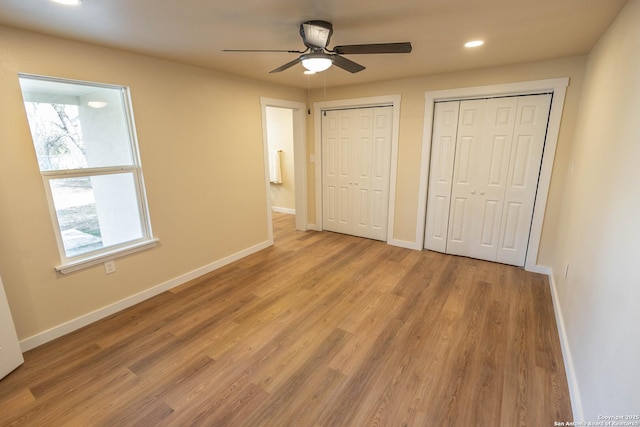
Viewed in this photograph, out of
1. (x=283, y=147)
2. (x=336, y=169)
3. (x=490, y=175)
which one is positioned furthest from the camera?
(x=283, y=147)

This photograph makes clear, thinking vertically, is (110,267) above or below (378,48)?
below

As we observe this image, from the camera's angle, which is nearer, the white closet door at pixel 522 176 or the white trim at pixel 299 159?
the white closet door at pixel 522 176

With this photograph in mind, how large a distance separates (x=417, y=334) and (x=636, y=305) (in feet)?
4.80

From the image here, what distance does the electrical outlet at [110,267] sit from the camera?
262cm

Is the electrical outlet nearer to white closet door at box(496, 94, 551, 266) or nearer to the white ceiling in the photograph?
the white ceiling

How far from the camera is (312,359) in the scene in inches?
83.0

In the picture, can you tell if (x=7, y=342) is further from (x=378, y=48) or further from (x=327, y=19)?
(x=378, y=48)

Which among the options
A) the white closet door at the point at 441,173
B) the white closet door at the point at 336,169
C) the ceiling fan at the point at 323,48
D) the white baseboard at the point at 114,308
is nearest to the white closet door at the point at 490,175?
the white closet door at the point at 441,173

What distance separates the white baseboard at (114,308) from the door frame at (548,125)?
308 centimetres

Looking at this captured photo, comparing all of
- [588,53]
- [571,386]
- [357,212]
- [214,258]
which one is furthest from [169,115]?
[588,53]

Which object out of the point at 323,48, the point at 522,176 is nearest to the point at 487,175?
the point at 522,176

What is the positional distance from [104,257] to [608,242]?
3.67 metres

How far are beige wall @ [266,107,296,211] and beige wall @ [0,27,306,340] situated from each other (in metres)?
1.56

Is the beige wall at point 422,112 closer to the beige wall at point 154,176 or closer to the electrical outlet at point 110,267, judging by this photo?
the beige wall at point 154,176
